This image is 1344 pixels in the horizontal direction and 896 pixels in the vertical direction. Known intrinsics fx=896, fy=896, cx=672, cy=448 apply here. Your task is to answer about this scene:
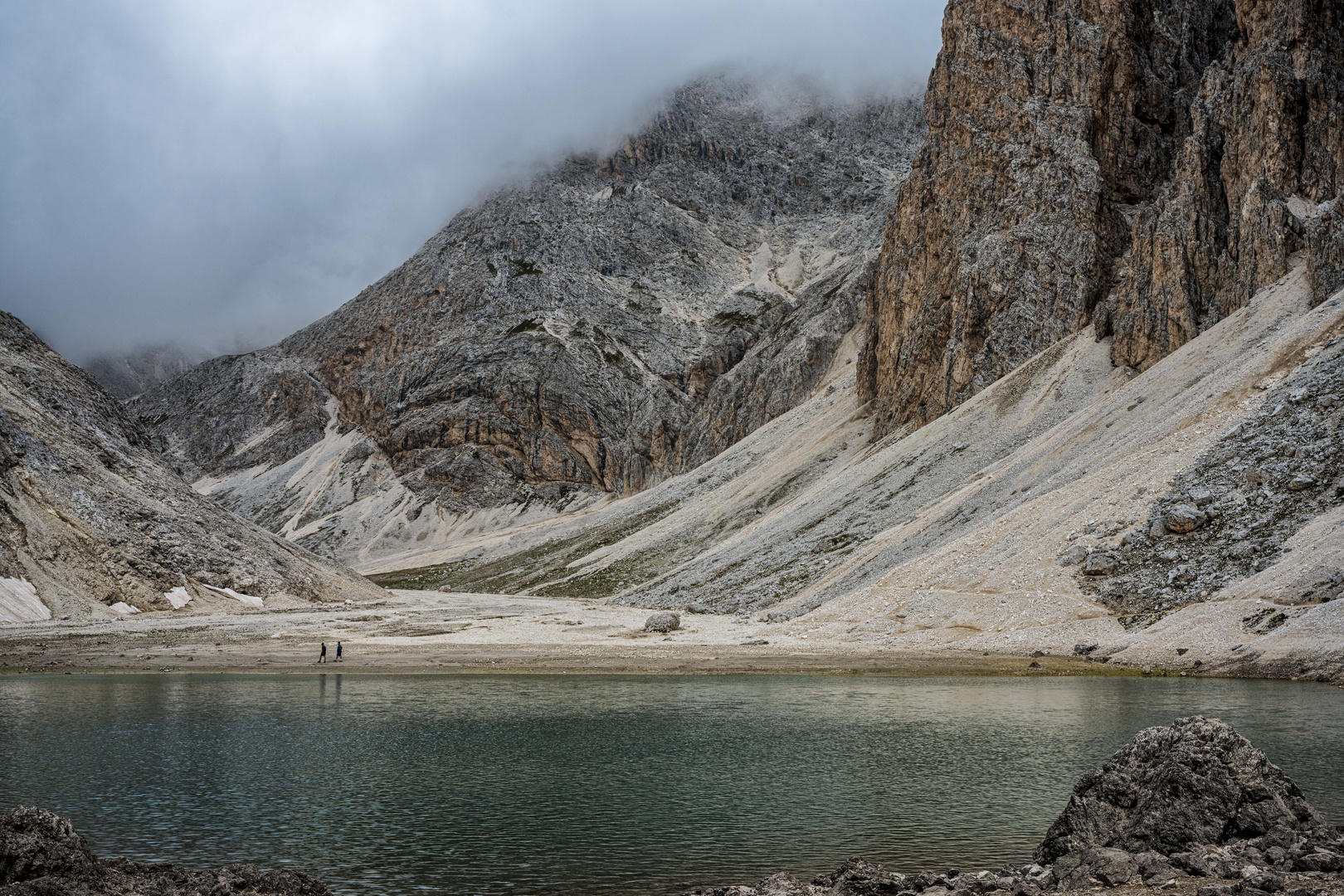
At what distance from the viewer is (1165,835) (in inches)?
581

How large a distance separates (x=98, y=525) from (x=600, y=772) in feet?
247

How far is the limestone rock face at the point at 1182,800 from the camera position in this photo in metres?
14.7

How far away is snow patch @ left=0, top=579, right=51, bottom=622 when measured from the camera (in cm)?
7050

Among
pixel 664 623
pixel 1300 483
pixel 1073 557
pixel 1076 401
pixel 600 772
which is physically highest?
pixel 1076 401

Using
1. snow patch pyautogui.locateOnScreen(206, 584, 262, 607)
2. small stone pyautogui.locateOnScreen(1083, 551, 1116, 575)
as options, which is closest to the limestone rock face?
small stone pyautogui.locateOnScreen(1083, 551, 1116, 575)

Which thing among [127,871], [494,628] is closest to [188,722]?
[127,871]

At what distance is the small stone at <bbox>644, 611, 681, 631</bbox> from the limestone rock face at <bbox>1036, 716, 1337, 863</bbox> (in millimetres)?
55989

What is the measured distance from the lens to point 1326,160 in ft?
284

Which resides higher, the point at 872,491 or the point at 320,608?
→ the point at 872,491

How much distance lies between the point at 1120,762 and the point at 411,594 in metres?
128

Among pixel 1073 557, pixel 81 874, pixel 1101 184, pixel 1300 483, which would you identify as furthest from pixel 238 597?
pixel 1101 184

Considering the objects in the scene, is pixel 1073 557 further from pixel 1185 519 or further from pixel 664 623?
pixel 664 623

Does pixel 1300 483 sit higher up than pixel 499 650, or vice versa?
pixel 1300 483

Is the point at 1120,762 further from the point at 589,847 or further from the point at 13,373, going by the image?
the point at 13,373
